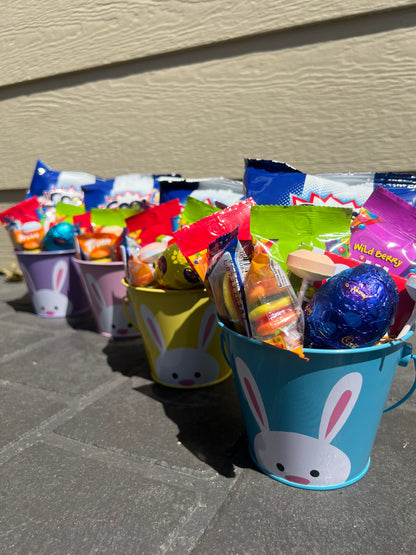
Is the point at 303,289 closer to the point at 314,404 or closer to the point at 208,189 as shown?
the point at 314,404

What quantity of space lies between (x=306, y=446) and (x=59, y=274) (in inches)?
92.5

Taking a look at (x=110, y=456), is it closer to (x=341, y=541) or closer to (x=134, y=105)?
(x=341, y=541)

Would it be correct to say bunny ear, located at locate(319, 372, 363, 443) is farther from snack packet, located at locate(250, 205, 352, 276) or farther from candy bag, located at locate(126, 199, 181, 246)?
candy bag, located at locate(126, 199, 181, 246)

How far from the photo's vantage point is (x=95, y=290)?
263cm

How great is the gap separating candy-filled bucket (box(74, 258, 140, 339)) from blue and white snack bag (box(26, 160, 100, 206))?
3.37 ft

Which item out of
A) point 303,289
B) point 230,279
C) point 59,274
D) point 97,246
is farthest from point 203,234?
point 59,274

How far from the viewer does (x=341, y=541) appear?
1129 millimetres

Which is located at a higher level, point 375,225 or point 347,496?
point 375,225

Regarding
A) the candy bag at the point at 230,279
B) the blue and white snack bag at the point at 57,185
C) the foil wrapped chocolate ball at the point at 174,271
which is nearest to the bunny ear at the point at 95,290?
the foil wrapped chocolate ball at the point at 174,271

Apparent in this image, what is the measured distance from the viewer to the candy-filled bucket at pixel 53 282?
9.96 feet

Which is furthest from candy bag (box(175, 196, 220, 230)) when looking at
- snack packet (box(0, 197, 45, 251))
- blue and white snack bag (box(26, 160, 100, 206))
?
blue and white snack bag (box(26, 160, 100, 206))

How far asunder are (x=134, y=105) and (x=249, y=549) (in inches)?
142

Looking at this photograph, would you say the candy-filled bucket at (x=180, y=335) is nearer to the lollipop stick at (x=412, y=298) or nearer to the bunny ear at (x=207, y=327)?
the bunny ear at (x=207, y=327)

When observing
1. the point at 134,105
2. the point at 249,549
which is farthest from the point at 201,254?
the point at 134,105
